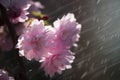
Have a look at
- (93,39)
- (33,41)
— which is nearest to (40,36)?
(33,41)

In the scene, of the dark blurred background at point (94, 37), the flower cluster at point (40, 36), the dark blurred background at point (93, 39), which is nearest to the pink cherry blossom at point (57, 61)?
the flower cluster at point (40, 36)

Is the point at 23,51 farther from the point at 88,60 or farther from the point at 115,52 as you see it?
the point at 115,52

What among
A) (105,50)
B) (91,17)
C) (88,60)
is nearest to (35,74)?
(88,60)

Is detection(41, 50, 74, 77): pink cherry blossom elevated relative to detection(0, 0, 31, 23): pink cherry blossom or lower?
lower

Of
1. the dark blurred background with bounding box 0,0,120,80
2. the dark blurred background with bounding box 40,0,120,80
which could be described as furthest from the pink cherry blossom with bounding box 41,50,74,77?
the dark blurred background with bounding box 40,0,120,80

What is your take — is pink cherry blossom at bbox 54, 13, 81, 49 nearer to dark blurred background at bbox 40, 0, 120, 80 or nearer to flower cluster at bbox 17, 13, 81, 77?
flower cluster at bbox 17, 13, 81, 77

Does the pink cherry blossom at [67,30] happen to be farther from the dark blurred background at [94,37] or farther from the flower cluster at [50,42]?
the dark blurred background at [94,37]

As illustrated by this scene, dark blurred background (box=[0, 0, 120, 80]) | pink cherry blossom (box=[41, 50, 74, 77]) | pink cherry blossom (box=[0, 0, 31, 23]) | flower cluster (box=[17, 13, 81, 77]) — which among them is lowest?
pink cherry blossom (box=[41, 50, 74, 77])
